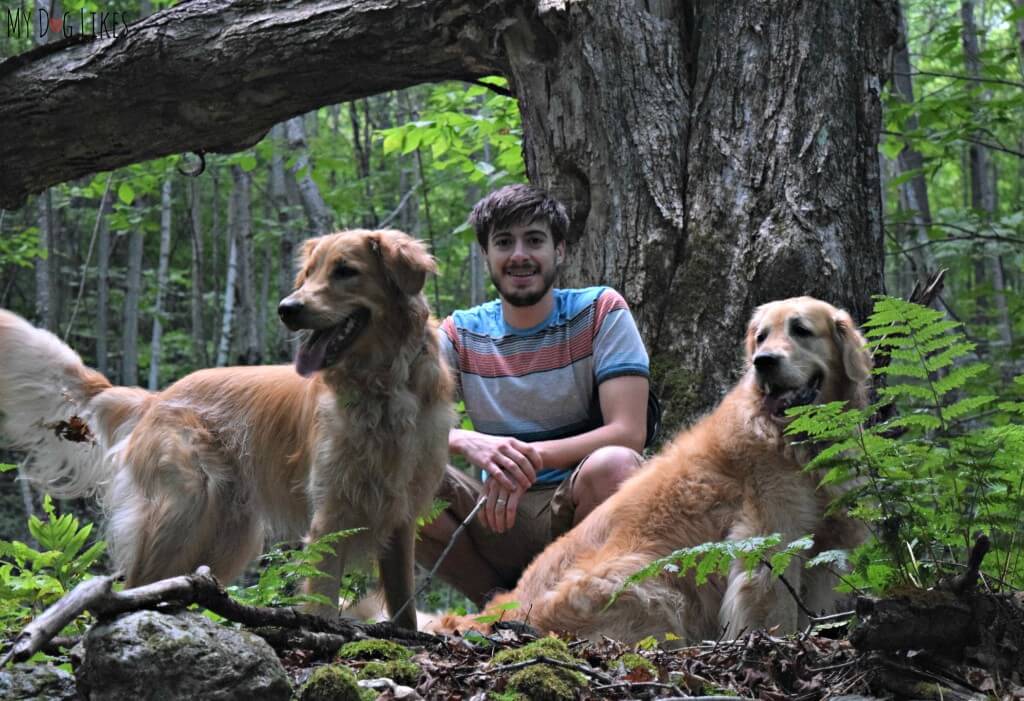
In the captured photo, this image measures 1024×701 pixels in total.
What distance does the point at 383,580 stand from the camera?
4.83 meters

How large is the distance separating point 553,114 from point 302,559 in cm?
348

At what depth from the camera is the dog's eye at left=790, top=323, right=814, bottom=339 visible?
4551 mm

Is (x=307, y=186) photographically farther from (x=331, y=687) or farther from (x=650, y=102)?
(x=331, y=687)

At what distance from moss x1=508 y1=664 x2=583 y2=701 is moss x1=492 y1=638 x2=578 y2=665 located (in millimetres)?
106

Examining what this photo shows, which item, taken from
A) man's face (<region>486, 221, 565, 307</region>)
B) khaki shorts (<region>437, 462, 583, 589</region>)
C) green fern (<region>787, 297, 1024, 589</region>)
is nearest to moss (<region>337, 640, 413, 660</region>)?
green fern (<region>787, 297, 1024, 589</region>)

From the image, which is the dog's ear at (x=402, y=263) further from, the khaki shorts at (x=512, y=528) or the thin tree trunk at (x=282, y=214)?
the thin tree trunk at (x=282, y=214)

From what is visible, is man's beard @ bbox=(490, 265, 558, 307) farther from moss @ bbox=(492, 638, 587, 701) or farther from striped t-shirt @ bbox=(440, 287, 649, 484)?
moss @ bbox=(492, 638, 587, 701)


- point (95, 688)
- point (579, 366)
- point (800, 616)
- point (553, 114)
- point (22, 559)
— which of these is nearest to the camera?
point (95, 688)

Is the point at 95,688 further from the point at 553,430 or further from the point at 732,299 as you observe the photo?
the point at 732,299

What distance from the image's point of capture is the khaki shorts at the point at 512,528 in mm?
5391

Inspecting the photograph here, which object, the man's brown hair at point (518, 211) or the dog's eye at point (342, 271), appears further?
the man's brown hair at point (518, 211)

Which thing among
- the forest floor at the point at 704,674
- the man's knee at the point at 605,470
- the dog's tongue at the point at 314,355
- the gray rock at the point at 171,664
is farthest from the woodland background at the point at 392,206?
the gray rock at the point at 171,664

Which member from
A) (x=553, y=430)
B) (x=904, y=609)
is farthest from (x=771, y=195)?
(x=904, y=609)

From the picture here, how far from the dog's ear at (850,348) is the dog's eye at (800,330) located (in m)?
0.15
